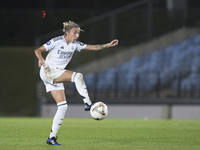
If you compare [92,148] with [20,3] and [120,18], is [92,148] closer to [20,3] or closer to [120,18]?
[120,18]

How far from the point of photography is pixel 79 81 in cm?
684

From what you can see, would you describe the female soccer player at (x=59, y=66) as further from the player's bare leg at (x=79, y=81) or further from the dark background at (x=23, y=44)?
the dark background at (x=23, y=44)

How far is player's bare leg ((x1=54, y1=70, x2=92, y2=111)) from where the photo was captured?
683cm

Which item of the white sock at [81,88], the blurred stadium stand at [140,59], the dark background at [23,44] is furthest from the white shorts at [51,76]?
the dark background at [23,44]

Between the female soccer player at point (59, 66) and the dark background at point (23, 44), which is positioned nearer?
the female soccer player at point (59, 66)

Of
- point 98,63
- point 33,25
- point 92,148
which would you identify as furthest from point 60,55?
point 33,25

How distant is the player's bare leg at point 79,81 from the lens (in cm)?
683

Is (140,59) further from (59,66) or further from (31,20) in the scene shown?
(59,66)

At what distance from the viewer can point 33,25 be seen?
21.9 metres

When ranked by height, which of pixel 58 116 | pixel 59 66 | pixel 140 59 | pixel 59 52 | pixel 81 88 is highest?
pixel 140 59

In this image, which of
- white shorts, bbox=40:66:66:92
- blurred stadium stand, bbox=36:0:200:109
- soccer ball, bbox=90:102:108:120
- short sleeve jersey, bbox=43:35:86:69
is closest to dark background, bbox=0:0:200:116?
blurred stadium stand, bbox=36:0:200:109

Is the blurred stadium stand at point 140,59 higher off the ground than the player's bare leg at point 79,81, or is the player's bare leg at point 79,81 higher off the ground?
the blurred stadium stand at point 140,59

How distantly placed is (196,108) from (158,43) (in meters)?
4.16

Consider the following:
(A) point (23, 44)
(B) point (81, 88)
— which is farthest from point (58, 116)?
(A) point (23, 44)
